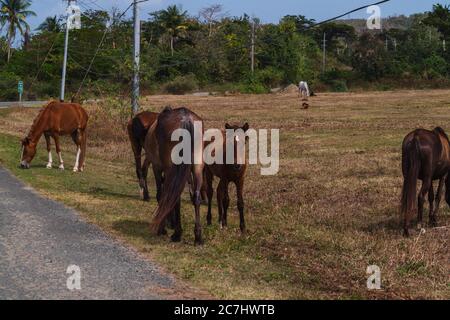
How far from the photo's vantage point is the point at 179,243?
895 centimetres

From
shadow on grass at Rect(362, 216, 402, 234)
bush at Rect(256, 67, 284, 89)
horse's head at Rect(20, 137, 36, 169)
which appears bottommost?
shadow on grass at Rect(362, 216, 402, 234)

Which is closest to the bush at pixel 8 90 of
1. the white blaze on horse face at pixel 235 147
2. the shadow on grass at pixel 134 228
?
the shadow on grass at pixel 134 228

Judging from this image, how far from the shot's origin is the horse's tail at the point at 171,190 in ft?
28.3

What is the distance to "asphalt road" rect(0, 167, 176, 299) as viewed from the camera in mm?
6336

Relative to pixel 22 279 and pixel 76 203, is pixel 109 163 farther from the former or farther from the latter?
pixel 22 279

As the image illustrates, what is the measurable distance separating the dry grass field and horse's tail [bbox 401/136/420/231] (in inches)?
16.4

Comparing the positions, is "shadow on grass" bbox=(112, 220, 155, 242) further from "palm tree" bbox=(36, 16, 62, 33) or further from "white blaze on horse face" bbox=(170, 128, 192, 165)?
"palm tree" bbox=(36, 16, 62, 33)

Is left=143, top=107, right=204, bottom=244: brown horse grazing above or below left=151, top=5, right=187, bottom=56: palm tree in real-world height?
below

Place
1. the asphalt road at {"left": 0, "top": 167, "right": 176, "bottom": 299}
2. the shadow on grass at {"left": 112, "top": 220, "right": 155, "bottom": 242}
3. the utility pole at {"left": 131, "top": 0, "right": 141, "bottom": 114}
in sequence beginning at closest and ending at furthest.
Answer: the asphalt road at {"left": 0, "top": 167, "right": 176, "bottom": 299}
the shadow on grass at {"left": 112, "top": 220, "right": 155, "bottom": 242}
the utility pole at {"left": 131, "top": 0, "right": 141, "bottom": 114}

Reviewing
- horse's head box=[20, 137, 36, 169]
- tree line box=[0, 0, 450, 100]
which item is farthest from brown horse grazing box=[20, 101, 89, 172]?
tree line box=[0, 0, 450, 100]

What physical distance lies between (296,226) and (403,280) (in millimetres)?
3519

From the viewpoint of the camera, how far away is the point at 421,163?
10.4 m

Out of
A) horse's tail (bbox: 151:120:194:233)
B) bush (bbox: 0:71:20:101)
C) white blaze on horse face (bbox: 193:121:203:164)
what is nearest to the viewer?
horse's tail (bbox: 151:120:194:233)

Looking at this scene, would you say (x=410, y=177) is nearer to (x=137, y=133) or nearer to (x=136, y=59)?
(x=137, y=133)
